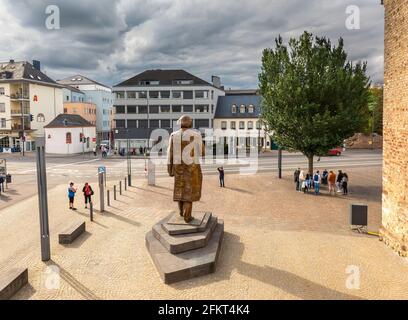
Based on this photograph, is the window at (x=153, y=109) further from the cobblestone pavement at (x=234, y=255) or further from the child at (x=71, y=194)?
the child at (x=71, y=194)

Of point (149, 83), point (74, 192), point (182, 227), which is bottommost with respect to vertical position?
point (182, 227)

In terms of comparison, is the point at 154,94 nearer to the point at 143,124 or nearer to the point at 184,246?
the point at 143,124

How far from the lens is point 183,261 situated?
9.60 metres

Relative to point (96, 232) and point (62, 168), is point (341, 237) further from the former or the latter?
point (62, 168)

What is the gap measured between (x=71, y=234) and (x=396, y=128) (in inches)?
470

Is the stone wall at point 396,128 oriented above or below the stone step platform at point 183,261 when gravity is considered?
above

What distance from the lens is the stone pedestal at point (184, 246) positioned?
361 inches

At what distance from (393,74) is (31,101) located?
56.7 meters

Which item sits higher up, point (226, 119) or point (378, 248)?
point (226, 119)

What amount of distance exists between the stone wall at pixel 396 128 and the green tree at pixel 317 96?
8969 mm

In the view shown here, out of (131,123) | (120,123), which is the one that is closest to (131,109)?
(131,123)

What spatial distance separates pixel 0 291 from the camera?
7.78 metres

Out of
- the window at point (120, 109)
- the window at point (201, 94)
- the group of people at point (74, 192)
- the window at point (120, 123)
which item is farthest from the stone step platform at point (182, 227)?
the window at point (120, 109)

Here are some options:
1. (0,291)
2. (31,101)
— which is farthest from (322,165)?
(31,101)
